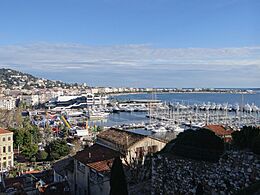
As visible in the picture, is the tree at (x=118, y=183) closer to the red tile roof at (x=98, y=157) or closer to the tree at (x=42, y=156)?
the red tile roof at (x=98, y=157)

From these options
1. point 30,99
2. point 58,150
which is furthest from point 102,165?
point 30,99

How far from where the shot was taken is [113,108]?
12344 cm

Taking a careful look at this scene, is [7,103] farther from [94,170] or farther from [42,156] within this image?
[94,170]

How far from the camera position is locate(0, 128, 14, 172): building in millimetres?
36188

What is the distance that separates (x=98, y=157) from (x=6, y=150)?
77.5ft

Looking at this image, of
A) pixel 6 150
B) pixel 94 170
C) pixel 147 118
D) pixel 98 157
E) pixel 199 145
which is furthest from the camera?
pixel 147 118

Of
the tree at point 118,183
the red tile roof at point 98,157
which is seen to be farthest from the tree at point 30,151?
the tree at point 118,183

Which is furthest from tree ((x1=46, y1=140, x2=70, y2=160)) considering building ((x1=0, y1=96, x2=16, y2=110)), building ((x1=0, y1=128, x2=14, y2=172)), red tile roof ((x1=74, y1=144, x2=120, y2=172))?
building ((x1=0, y1=96, x2=16, y2=110))

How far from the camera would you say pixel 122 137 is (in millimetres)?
18328

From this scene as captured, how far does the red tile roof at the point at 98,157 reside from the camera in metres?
16.3

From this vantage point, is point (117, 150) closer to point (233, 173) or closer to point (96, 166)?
point (96, 166)

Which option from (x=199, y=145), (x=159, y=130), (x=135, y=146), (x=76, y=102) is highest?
(x=199, y=145)

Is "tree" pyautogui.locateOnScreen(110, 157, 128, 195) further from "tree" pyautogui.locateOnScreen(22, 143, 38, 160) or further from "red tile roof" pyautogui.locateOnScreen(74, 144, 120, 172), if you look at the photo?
"tree" pyautogui.locateOnScreen(22, 143, 38, 160)

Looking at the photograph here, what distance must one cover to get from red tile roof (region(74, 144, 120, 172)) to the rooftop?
1.98 ft
